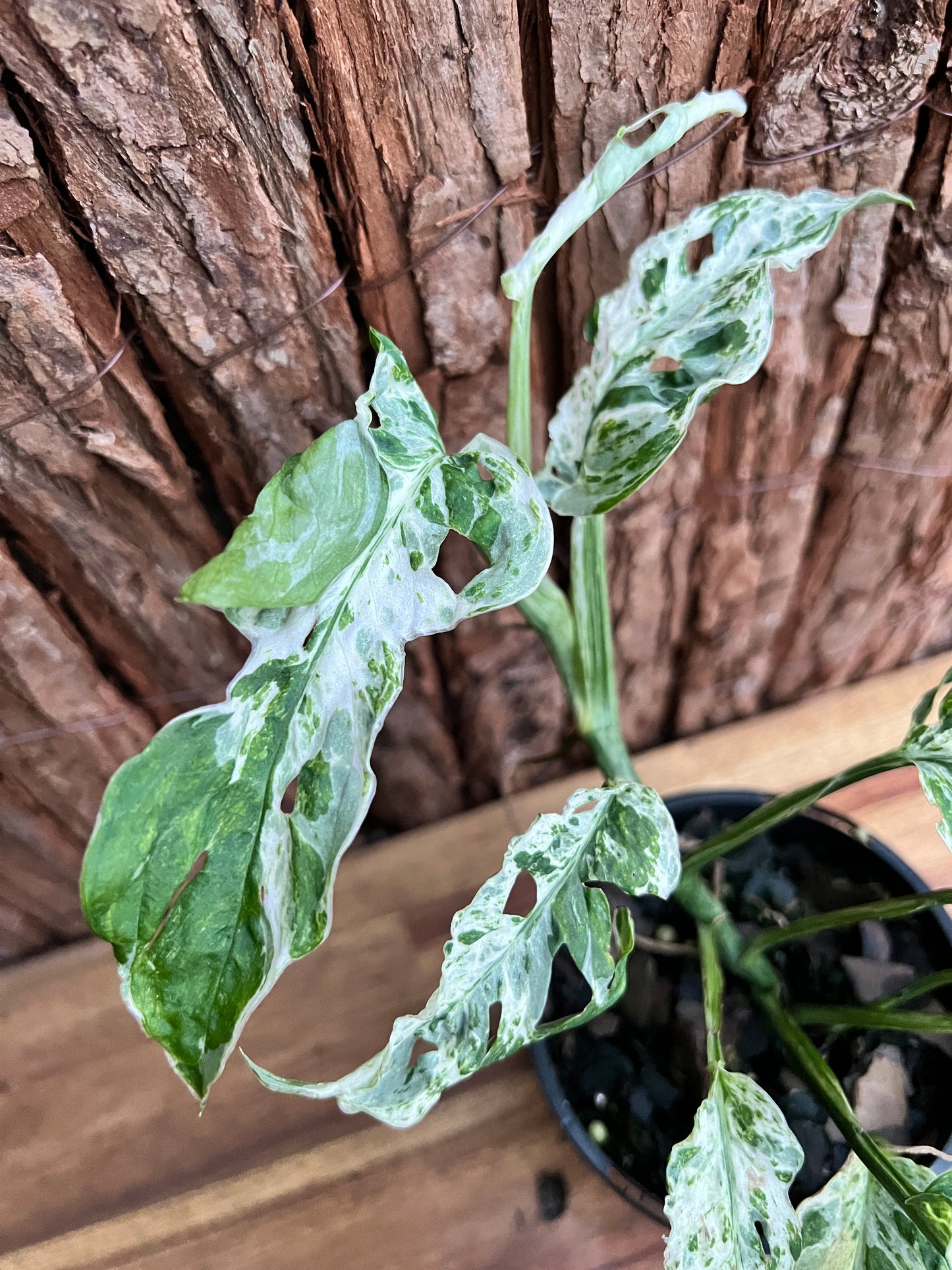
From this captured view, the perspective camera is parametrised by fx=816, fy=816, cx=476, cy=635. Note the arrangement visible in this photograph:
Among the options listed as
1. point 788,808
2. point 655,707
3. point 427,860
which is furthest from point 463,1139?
point 655,707

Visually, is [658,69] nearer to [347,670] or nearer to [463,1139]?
[347,670]

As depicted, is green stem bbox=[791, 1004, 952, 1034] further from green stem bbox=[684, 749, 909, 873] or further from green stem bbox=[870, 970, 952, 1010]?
green stem bbox=[684, 749, 909, 873]

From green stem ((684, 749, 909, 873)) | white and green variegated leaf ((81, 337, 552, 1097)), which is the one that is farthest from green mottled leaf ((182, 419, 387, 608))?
green stem ((684, 749, 909, 873))

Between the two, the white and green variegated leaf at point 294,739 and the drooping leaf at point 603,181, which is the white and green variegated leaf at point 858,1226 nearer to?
the white and green variegated leaf at point 294,739

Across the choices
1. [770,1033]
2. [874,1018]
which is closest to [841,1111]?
[874,1018]

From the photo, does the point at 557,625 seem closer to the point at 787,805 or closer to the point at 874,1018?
the point at 787,805

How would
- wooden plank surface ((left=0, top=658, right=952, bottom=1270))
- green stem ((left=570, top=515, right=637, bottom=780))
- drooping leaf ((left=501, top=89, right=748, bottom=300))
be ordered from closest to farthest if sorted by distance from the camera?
1. drooping leaf ((left=501, top=89, right=748, bottom=300))
2. green stem ((left=570, top=515, right=637, bottom=780))
3. wooden plank surface ((left=0, top=658, right=952, bottom=1270))

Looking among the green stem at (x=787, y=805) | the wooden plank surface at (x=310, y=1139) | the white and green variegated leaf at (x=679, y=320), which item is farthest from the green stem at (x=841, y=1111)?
the white and green variegated leaf at (x=679, y=320)

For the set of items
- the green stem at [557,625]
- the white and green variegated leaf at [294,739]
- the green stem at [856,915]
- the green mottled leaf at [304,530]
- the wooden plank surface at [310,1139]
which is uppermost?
the green mottled leaf at [304,530]
